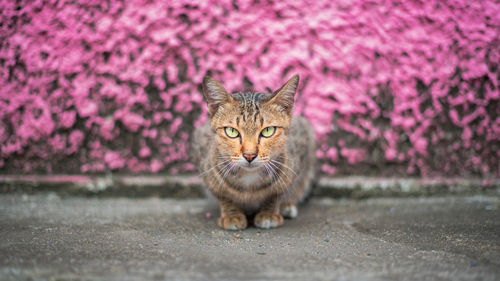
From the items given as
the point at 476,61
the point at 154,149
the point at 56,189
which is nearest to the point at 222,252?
the point at 154,149

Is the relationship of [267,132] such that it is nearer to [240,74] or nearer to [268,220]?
[268,220]

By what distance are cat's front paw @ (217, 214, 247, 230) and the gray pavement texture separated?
39 millimetres

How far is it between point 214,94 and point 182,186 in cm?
85

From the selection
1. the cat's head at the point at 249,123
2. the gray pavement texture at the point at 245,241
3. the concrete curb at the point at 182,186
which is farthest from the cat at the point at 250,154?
the concrete curb at the point at 182,186

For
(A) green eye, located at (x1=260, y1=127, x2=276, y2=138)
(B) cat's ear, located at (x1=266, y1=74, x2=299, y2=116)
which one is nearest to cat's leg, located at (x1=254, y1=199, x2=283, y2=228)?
(A) green eye, located at (x1=260, y1=127, x2=276, y2=138)

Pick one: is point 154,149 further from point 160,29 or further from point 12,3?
point 12,3

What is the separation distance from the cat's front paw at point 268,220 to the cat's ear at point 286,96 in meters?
0.58

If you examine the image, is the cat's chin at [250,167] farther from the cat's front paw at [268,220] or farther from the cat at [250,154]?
the cat's front paw at [268,220]

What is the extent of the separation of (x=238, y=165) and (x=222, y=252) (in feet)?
1.47

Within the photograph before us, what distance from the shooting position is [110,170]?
2.39 m

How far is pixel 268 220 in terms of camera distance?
1.85 meters

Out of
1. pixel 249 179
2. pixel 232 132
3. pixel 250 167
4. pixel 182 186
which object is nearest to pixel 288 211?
pixel 249 179

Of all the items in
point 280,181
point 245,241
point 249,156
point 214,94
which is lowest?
point 245,241

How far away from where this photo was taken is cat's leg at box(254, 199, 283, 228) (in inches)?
72.8
